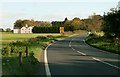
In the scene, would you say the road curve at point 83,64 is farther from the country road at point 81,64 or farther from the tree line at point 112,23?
the tree line at point 112,23

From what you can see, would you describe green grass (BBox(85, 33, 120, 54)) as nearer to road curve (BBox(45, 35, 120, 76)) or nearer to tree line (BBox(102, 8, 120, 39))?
tree line (BBox(102, 8, 120, 39))

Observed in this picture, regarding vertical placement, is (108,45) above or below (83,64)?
below

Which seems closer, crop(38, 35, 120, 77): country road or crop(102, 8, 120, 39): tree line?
crop(38, 35, 120, 77): country road

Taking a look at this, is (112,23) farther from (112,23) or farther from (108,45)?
(108,45)

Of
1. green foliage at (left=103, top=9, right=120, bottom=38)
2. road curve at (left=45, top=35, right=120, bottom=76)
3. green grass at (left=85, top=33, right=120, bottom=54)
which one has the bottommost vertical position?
green grass at (left=85, top=33, right=120, bottom=54)

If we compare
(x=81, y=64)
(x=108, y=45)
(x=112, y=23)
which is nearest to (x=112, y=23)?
(x=112, y=23)

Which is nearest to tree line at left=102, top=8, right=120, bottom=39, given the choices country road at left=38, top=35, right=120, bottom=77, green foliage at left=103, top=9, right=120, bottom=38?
green foliage at left=103, top=9, right=120, bottom=38

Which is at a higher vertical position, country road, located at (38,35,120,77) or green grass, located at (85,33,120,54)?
country road, located at (38,35,120,77)

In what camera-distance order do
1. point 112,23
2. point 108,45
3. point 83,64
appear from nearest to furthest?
point 83,64 → point 108,45 → point 112,23

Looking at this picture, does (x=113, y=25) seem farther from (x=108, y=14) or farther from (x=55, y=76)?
(x=55, y=76)

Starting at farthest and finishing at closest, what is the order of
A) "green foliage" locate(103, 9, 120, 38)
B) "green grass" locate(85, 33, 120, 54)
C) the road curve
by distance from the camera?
"green foliage" locate(103, 9, 120, 38)
"green grass" locate(85, 33, 120, 54)
the road curve

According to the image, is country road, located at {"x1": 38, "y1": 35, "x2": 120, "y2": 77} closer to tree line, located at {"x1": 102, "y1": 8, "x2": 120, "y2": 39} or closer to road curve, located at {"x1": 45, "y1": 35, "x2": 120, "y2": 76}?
road curve, located at {"x1": 45, "y1": 35, "x2": 120, "y2": 76}

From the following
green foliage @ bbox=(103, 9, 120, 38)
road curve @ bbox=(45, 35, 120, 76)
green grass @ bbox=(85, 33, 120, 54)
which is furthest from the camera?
green foliage @ bbox=(103, 9, 120, 38)

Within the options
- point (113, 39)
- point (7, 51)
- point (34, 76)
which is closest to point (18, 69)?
point (34, 76)
